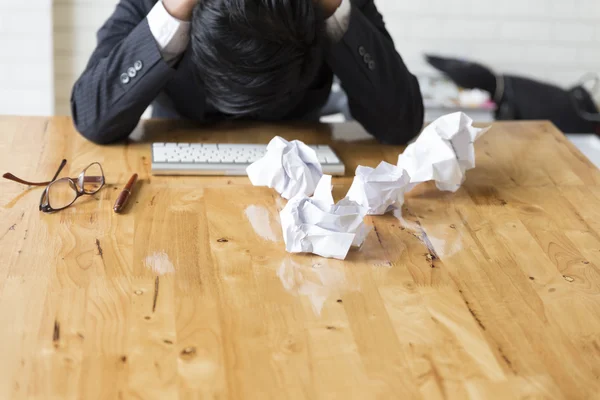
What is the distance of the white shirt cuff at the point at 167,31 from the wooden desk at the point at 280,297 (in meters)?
0.23

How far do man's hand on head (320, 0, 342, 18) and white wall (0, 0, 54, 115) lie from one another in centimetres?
162

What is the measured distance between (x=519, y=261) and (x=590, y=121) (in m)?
1.93

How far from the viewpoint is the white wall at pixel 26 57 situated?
2.74m

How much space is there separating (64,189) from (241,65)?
37cm

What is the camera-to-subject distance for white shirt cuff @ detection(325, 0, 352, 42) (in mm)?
1499

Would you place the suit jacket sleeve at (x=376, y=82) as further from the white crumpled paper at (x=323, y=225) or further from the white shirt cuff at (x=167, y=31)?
the white crumpled paper at (x=323, y=225)

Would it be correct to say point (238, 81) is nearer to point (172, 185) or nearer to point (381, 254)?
point (172, 185)

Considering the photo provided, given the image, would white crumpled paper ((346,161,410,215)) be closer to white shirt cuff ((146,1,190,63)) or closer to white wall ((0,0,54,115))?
white shirt cuff ((146,1,190,63))

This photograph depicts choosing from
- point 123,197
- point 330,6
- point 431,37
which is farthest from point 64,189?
point 431,37

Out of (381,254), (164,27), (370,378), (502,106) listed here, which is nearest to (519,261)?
(381,254)

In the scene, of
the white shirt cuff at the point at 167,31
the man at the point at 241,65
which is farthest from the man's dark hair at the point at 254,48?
the white shirt cuff at the point at 167,31

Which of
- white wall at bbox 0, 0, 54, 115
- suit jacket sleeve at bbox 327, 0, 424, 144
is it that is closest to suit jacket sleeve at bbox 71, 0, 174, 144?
suit jacket sleeve at bbox 327, 0, 424, 144

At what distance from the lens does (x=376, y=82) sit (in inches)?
63.2

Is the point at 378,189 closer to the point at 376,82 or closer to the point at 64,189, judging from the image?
the point at 376,82
